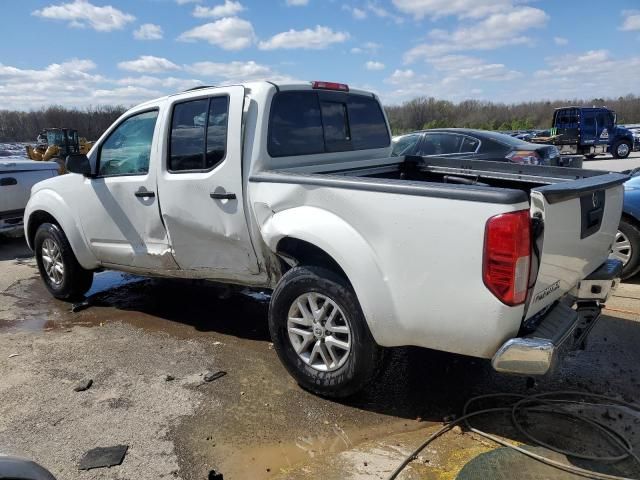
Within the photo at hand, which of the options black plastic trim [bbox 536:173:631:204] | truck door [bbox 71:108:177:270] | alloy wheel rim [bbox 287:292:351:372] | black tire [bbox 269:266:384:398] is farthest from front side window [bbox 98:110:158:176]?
black plastic trim [bbox 536:173:631:204]

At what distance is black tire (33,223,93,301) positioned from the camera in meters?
5.64

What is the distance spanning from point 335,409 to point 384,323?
2.66ft

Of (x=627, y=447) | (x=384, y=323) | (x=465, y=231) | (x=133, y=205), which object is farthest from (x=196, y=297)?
(x=627, y=447)

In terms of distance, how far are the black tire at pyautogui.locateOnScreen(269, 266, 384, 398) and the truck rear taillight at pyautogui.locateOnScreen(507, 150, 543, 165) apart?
19.6 feet

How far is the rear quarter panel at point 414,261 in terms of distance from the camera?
108 inches

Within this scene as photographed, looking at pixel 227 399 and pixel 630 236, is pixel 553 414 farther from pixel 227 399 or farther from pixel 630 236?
pixel 630 236

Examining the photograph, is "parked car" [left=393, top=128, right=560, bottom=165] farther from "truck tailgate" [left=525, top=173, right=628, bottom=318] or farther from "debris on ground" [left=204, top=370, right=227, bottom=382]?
"debris on ground" [left=204, top=370, right=227, bottom=382]

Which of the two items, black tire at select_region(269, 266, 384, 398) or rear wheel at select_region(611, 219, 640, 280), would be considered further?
rear wheel at select_region(611, 219, 640, 280)

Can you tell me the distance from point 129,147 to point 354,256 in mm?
2769

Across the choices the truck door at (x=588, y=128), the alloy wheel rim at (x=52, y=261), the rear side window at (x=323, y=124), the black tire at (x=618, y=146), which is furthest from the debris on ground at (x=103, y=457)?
the black tire at (x=618, y=146)

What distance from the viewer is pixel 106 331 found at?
5.09 m

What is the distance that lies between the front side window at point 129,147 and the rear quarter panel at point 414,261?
76.5 inches

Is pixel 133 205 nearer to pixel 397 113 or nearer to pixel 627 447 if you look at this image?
pixel 627 447

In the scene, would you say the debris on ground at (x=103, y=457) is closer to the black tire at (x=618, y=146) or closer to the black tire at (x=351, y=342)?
the black tire at (x=351, y=342)
